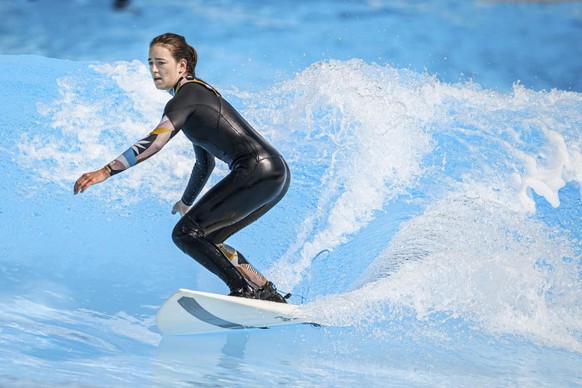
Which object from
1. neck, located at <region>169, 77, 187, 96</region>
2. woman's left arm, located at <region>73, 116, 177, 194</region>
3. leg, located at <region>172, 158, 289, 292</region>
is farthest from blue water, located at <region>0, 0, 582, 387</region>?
neck, located at <region>169, 77, 187, 96</region>

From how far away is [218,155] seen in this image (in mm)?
3807

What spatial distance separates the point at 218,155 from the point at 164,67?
0.47 metres

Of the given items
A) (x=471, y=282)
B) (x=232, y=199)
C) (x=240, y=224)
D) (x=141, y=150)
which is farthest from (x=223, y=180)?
(x=471, y=282)

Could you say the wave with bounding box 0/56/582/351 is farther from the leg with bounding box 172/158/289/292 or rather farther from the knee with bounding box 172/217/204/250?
the knee with bounding box 172/217/204/250

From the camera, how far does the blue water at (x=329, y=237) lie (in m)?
3.55

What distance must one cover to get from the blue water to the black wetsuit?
43cm

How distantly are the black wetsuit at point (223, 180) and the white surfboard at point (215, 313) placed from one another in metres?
0.10

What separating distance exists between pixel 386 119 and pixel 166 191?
67.0 inches

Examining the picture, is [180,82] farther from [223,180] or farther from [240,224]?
[240,224]

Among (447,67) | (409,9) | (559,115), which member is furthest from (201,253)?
(409,9)

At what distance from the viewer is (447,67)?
1400 centimetres

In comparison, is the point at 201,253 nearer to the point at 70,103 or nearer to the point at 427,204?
the point at 427,204

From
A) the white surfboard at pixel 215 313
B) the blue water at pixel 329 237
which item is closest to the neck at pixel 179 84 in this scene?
the white surfboard at pixel 215 313

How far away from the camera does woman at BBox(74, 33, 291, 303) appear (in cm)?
362
